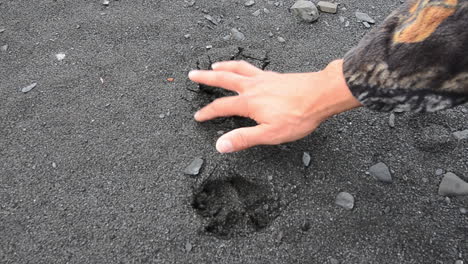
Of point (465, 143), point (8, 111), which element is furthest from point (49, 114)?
point (465, 143)

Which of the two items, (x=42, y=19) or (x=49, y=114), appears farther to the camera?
(x=42, y=19)

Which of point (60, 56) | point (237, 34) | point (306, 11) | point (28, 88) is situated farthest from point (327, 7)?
point (28, 88)

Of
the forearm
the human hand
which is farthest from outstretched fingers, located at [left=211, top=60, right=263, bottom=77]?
the forearm

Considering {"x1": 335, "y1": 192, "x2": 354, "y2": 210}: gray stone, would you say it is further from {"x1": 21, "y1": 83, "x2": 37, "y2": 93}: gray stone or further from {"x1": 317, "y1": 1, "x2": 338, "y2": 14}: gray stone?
{"x1": 21, "y1": 83, "x2": 37, "y2": 93}: gray stone

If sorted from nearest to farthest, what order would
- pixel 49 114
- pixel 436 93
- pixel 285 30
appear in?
pixel 436 93, pixel 49 114, pixel 285 30

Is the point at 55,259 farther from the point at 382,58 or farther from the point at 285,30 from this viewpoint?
the point at 285,30

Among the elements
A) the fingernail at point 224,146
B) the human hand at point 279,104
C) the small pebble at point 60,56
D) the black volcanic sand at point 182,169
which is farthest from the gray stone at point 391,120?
the small pebble at point 60,56
